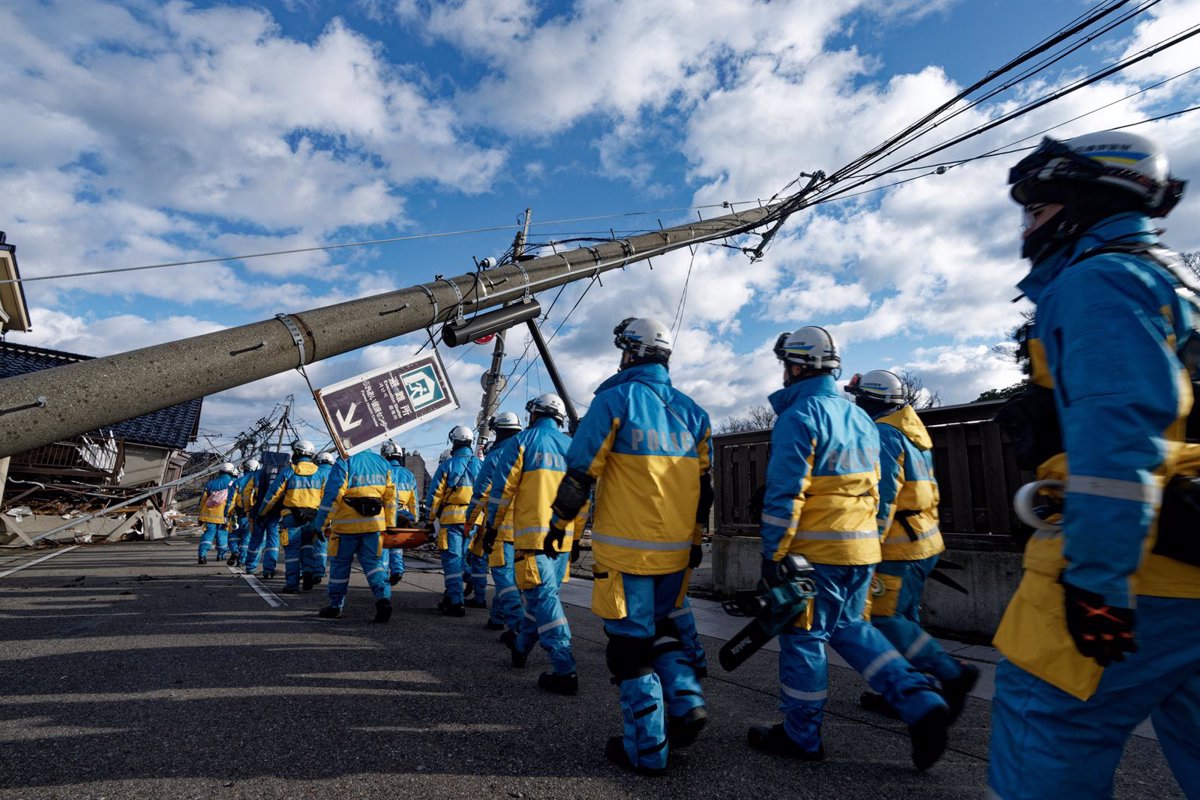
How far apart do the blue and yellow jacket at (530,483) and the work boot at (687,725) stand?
5.95 ft

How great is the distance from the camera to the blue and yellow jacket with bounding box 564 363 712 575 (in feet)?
9.59

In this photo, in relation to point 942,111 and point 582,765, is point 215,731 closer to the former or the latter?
point 582,765

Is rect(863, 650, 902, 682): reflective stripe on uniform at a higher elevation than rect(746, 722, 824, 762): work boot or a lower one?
higher

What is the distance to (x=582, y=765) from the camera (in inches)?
114

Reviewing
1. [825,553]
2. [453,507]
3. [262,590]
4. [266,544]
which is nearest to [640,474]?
[825,553]

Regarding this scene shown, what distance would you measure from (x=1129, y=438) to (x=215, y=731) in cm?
419

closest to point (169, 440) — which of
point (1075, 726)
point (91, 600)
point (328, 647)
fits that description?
point (91, 600)

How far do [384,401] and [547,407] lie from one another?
171 centimetres

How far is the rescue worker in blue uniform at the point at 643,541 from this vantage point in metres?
2.80

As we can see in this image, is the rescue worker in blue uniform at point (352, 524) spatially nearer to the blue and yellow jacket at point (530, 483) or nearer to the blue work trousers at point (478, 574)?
the blue work trousers at point (478, 574)

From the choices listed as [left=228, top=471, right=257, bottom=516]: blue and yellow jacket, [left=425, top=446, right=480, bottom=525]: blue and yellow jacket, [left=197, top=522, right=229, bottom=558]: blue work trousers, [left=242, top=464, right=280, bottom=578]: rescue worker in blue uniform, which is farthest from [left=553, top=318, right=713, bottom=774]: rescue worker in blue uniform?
[left=197, top=522, right=229, bottom=558]: blue work trousers

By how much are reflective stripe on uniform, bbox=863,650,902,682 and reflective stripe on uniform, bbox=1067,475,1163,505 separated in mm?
1946

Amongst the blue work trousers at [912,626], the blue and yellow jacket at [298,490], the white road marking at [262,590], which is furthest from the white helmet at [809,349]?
the blue and yellow jacket at [298,490]

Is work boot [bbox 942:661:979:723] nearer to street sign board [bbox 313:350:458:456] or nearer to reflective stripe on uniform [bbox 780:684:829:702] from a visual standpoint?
reflective stripe on uniform [bbox 780:684:829:702]
